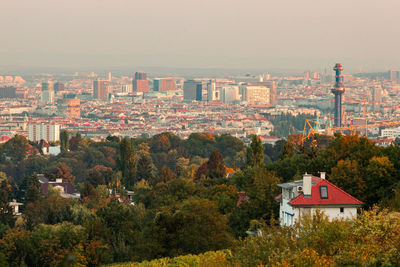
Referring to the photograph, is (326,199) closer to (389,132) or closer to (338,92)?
(389,132)

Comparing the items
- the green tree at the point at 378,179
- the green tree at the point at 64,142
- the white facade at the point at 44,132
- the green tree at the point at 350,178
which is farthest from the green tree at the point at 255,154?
the white facade at the point at 44,132

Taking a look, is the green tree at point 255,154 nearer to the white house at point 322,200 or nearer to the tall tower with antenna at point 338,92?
the white house at point 322,200

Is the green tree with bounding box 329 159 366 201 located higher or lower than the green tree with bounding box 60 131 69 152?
higher

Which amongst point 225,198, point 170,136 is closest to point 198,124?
point 170,136

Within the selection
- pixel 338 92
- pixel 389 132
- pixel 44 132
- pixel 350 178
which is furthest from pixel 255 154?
pixel 338 92

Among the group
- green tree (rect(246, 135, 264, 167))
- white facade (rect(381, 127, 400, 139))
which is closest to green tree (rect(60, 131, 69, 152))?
green tree (rect(246, 135, 264, 167))

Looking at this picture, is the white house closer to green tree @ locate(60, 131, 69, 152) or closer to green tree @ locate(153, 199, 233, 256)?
green tree @ locate(153, 199, 233, 256)

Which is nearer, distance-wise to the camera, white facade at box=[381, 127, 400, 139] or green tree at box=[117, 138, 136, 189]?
green tree at box=[117, 138, 136, 189]

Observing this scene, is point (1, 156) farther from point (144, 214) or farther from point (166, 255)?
point (166, 255)

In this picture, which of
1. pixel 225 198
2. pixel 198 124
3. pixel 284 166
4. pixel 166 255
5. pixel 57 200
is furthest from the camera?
pixel 198 124
